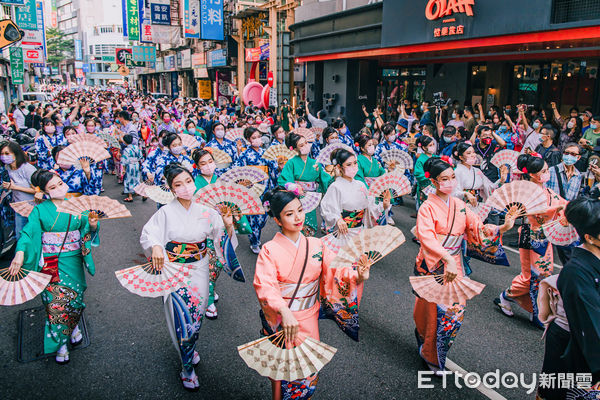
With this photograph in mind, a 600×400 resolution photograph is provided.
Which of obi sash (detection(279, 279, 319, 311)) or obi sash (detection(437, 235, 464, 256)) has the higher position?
obi sash (detection(437, 235, 464, 256))

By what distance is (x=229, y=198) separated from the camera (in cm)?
399

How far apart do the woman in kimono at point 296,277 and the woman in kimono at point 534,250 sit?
2.43 meters

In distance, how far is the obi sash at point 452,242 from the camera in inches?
145

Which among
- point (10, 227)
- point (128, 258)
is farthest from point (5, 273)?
point (10, 227)

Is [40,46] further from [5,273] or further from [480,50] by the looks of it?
[5,273]

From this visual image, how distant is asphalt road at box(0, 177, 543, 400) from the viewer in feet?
11.7

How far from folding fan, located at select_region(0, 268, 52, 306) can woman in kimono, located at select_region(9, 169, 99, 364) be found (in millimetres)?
250

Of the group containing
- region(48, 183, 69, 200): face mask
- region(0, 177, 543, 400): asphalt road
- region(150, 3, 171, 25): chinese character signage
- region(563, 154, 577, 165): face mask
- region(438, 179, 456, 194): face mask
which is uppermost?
region(150, 3, 171, 25): chinese character signage

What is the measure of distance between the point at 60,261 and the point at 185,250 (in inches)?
47.3

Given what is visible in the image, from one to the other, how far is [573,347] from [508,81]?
1324 cm

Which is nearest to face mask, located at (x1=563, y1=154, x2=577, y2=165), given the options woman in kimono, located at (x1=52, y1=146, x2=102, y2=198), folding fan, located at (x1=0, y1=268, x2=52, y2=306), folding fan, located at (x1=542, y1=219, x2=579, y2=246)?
folding fan, located at (x1=542, y1=219, x2=579, y2=246)

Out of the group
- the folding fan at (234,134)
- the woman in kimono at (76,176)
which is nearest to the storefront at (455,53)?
the folding fan at (234,134)

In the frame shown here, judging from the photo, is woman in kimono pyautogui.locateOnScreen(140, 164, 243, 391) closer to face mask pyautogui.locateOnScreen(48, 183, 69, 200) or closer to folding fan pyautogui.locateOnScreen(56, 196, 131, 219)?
folding fan pyautogui.locateOnScreen(56, 196, 131, 219)

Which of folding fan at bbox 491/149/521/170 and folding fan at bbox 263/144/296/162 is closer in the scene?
folding fan at bbox 491/149/521/170
